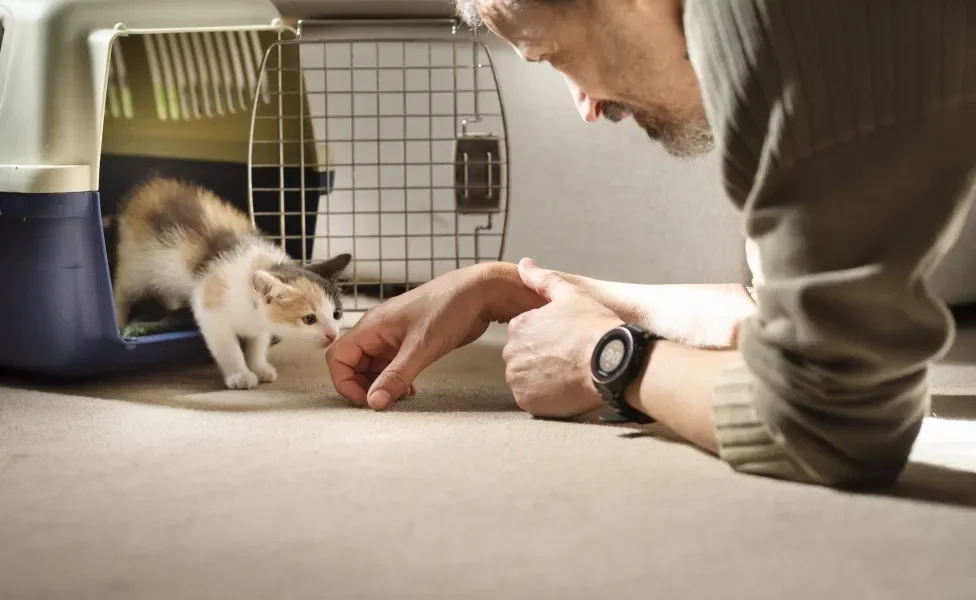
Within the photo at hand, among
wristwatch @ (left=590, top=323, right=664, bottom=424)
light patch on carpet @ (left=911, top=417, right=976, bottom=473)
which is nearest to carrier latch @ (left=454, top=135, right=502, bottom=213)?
wristwatch @ (left=590, top=323, right=664, bottom=424)

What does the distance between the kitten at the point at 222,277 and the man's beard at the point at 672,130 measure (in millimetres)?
678

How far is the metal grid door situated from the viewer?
2160 millimetres

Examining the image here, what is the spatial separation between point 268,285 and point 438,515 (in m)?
0.89

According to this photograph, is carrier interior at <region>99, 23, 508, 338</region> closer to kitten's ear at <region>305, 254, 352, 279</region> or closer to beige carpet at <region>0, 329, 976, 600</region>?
kitten's ear at <region>305, 254, 352, 279</region>

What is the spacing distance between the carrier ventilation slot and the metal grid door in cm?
5

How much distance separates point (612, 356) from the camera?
1236 mm

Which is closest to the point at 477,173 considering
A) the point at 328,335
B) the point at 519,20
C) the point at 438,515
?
the point at 328,335

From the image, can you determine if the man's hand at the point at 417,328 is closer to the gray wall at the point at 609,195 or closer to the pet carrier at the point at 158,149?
the pet carrier at the point at 158,149

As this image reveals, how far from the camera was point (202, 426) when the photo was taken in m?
1.40

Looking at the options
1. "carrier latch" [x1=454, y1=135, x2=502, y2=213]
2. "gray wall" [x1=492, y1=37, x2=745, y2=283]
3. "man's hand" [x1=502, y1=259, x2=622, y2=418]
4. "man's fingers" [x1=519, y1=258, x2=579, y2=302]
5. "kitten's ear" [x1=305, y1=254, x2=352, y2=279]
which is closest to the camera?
"man's hand" [x1=502, y1=259, x2=622, y2=418]

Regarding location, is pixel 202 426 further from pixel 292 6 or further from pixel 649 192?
pixel 649 192

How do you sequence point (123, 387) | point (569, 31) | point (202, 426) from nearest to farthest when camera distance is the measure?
1. point (569, 31)
2. point (202, 426)
3. point (123, 387)

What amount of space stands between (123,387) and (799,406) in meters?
1.17

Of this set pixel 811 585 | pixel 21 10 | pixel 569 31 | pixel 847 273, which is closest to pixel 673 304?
pixel 569 31
